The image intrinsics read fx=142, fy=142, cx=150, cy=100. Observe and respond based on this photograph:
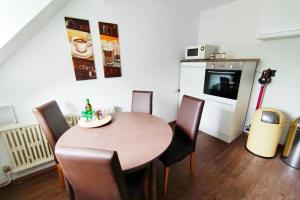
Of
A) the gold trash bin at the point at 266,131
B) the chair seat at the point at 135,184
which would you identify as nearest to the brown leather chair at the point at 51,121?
the chair seat at the point at 135,184

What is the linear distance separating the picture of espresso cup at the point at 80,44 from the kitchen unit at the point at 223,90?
1881 mm

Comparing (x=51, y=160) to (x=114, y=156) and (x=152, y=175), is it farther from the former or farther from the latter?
(x=114, y=156)

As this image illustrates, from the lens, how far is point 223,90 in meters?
2.39

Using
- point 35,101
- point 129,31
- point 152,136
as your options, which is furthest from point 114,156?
point 129,31

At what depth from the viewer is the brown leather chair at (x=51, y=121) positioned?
4.43ft

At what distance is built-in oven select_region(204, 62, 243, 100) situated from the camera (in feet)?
7.17

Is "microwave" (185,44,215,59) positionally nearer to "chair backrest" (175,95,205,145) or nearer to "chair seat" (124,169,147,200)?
"chair backrest" (175,95,205,145)

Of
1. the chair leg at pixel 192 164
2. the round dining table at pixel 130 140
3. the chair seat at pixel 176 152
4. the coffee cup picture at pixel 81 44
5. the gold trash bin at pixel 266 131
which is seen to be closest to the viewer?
the round dining table at pixel 130 140

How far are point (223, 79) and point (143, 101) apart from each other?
1393 millimetres

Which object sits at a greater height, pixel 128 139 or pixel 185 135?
pixel 128 139

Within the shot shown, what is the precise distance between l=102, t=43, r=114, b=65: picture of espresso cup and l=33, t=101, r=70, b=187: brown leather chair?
0.96 metres

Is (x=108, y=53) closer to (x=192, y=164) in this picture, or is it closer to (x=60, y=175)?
(x=60, y=175)

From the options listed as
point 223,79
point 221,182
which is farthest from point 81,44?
point 221,182

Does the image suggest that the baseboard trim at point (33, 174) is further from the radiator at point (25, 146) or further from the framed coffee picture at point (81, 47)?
the framed coffee picture at point (81, 47)
